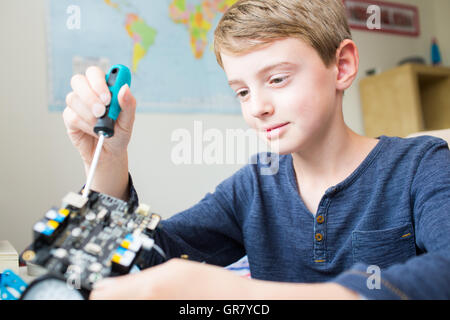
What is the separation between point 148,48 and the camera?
6.35 feet

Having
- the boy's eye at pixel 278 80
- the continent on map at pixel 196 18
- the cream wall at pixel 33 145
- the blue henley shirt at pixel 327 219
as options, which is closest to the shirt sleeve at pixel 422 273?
the blue henley shirt at pixel 327 219

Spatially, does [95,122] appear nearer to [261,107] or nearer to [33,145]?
[261,107]

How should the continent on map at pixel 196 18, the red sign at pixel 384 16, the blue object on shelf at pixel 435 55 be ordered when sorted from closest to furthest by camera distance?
1. the continent on map at pixel 196 18
2. the red sign at pixel 384 16
3. the blue object on shelf at pixel 435 55

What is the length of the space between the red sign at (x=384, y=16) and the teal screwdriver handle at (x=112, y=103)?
2.28 meters

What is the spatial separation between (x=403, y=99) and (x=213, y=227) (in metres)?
2.03

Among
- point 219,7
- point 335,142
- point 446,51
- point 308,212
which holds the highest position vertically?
point 219,7

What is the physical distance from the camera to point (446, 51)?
9.51ft

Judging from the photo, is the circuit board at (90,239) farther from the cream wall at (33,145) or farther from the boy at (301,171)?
the cream wall at (33,145)

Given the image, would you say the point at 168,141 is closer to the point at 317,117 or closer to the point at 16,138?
the point at 16,138

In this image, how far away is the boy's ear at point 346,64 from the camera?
2.47ft

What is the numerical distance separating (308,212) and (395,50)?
8.02ft

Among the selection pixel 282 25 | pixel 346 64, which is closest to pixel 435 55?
pixel 346 64
